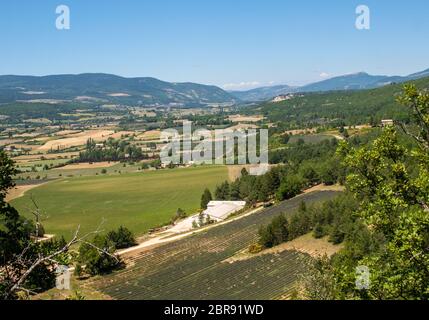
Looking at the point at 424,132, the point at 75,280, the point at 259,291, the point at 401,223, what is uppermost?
the point at 424,132

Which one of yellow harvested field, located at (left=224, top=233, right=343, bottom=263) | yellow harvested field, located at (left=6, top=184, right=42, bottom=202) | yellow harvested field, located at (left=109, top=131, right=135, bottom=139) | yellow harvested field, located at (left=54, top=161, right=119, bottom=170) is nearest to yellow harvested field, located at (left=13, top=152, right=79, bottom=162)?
yellow harvested field, located at (left=54, top=161, right=119, bottom=170)

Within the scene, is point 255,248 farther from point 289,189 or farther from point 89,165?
point 89,165

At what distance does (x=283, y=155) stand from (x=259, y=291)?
71.4m

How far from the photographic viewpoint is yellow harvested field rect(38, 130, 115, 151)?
158175mm

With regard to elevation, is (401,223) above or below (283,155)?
above

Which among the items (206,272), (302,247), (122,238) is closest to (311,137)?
(122,238)

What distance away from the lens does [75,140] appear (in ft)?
570

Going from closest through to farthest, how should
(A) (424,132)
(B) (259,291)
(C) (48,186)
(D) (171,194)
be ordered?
1. (A) (424,132)
2. (B) (259,291)
3. (D) (171,194)
4. (C) (48,186)

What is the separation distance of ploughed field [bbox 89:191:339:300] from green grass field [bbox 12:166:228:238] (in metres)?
13.2

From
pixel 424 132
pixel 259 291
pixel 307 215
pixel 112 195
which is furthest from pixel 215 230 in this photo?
pixel 424 132

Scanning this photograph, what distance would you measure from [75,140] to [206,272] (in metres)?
144

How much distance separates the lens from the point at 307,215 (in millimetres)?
50062
